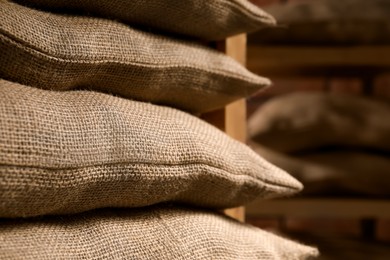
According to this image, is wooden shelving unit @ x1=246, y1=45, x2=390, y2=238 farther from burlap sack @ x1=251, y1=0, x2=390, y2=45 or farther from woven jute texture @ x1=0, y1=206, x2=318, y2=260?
woven jute texture @ x1=0, y1=206, x2=318, y2=260

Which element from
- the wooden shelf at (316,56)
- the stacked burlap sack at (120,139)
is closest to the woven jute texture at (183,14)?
the stacked burlap sack at (120,139)

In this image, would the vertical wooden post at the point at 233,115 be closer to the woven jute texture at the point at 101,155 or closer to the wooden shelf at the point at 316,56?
the woven jute texture at the point at 101,155

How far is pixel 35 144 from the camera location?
20.4 inches

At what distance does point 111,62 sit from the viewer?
64 cm

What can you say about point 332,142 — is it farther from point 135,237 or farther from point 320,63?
point 135,237

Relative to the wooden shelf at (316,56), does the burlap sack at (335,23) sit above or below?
above

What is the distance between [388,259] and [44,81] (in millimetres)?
1139

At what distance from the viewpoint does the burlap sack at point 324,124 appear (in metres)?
1.54

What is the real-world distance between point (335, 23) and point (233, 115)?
64 cm

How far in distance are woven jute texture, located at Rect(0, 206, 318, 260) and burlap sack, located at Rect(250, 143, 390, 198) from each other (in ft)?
2.41

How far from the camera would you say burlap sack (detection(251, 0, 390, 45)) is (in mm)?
1534

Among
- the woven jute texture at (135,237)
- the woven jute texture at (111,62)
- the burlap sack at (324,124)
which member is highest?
the woven jute texture at (111,62)

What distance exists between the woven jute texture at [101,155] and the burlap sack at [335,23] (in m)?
0.81

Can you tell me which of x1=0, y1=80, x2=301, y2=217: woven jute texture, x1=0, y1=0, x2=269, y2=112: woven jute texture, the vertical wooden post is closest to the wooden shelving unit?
the vertical wooden post
